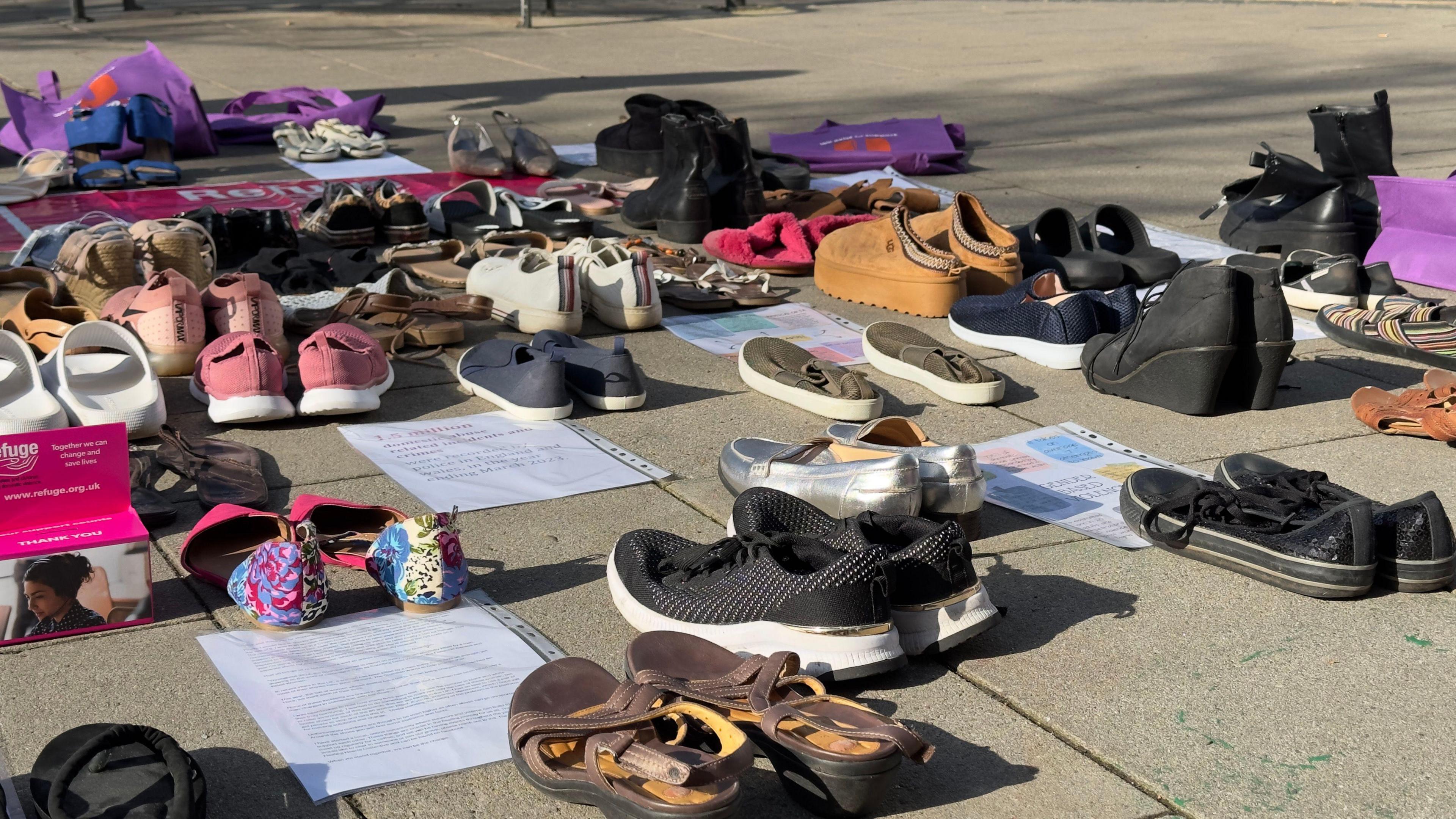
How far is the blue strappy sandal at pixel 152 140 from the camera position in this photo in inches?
247

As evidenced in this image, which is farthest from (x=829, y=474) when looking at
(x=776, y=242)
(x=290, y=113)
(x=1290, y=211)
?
(x=290, y=113)

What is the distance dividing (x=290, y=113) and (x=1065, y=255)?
489 centimetres

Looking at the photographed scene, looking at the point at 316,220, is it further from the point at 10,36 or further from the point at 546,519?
the point at 10,36

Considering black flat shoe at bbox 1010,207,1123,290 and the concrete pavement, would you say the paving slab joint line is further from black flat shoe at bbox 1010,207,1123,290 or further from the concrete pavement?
black flat shoe at bbox 1010,207,1123,290

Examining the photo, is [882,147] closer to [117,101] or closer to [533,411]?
[117,101]

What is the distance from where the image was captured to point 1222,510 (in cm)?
276

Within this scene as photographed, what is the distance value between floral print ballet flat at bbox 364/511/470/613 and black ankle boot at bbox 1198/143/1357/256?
142 inches

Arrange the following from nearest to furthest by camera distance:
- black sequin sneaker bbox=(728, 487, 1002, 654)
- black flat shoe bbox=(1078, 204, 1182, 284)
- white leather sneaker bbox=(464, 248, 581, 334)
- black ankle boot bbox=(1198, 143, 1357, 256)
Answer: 1. black sequin sneaker bbox=(728, 487, 1002, 654)
2. white leather sneaker bbox=(464, 248, 581, 334)
3. black flat shoe bbox=(1078, 204, 1182, 284)
4. black ankle boot bbox=(1198, 143, 1357, 256)

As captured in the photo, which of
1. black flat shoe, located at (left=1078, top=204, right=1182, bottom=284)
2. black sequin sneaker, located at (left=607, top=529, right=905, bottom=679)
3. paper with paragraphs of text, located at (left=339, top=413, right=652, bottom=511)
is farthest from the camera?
black flat shoe, located at (left=1078, top=204, right=1182, bottom=284)

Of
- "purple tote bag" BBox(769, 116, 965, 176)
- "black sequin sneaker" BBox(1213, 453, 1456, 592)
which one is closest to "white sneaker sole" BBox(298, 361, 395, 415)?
"black sequin sneaker" BBox(1213, 453, 1456, 592)

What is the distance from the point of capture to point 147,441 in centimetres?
336

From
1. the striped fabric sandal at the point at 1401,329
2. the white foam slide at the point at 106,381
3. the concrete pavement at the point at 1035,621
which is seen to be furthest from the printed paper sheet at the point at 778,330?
the white foam slide at the point at 106,381

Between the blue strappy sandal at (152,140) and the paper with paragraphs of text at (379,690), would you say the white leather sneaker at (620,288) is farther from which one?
the blue strappy sandal at (152,140)

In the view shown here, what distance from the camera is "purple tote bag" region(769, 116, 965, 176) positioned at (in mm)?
6895
